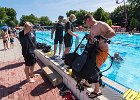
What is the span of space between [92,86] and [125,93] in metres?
1.00

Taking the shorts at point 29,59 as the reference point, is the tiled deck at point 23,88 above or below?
below

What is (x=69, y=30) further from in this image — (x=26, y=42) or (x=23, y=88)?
(x=23, y=88)

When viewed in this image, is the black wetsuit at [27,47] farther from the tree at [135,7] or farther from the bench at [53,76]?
the tree at [135,7]

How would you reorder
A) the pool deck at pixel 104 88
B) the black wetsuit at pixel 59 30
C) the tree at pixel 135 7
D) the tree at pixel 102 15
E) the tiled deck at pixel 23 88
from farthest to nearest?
the tree at pixel 102 15
the tree at pixel 135 7
the black wetsuit at pixel 59 30
the tiled deck at pixel 23 88
the pool deck at pixel 104 88

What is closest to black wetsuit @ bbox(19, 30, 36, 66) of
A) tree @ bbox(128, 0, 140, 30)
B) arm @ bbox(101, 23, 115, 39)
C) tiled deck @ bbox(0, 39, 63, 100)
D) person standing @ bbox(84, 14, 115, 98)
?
tiled deck @ bbox(0, 39, 63, 100)

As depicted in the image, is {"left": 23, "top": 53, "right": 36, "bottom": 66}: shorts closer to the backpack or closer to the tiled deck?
the tiled deck

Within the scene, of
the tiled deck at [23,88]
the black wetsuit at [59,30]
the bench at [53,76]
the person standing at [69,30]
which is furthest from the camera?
the black wetsuit at [59,30]

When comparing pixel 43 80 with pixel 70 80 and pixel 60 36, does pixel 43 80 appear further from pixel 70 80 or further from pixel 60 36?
pixel 60 36

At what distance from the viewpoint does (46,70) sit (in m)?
6.98

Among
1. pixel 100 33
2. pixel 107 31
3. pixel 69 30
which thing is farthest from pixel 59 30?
pixel 107 31

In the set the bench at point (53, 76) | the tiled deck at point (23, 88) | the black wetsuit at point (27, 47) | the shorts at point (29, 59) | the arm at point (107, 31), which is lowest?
the tiled deck at point (23, 88)

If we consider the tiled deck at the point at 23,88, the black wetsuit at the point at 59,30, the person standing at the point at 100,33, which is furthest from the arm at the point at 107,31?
the black wetsuit at the point at 59,30

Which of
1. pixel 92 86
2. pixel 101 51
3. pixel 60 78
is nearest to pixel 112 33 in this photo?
pixel 101 51

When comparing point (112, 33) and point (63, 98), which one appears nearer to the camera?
point (112, 33)
